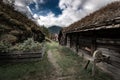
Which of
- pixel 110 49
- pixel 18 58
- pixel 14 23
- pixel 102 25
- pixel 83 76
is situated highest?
pixel 14 23

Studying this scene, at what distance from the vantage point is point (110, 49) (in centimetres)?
573

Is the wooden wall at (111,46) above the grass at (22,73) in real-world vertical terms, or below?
above

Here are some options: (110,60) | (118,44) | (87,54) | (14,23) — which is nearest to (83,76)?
(110,60)

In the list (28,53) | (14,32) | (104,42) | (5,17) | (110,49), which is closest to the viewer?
(110,49)

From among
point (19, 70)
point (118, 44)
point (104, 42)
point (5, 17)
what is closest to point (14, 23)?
point (5, 17)

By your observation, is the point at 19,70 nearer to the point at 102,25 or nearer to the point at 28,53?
the point at 28,53

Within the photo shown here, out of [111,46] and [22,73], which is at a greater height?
[111,46]

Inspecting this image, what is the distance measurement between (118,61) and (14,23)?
1049 cm

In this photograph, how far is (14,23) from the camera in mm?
11906

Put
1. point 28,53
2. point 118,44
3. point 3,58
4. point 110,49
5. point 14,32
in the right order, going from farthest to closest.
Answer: point 14,32
point 28,53
point 3,58
point 110,49
point 118,44

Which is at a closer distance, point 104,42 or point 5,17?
point 104,42

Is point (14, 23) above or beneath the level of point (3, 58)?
above

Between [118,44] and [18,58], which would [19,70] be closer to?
[18,58]

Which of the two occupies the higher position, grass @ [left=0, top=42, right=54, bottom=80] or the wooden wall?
the wooden wall
